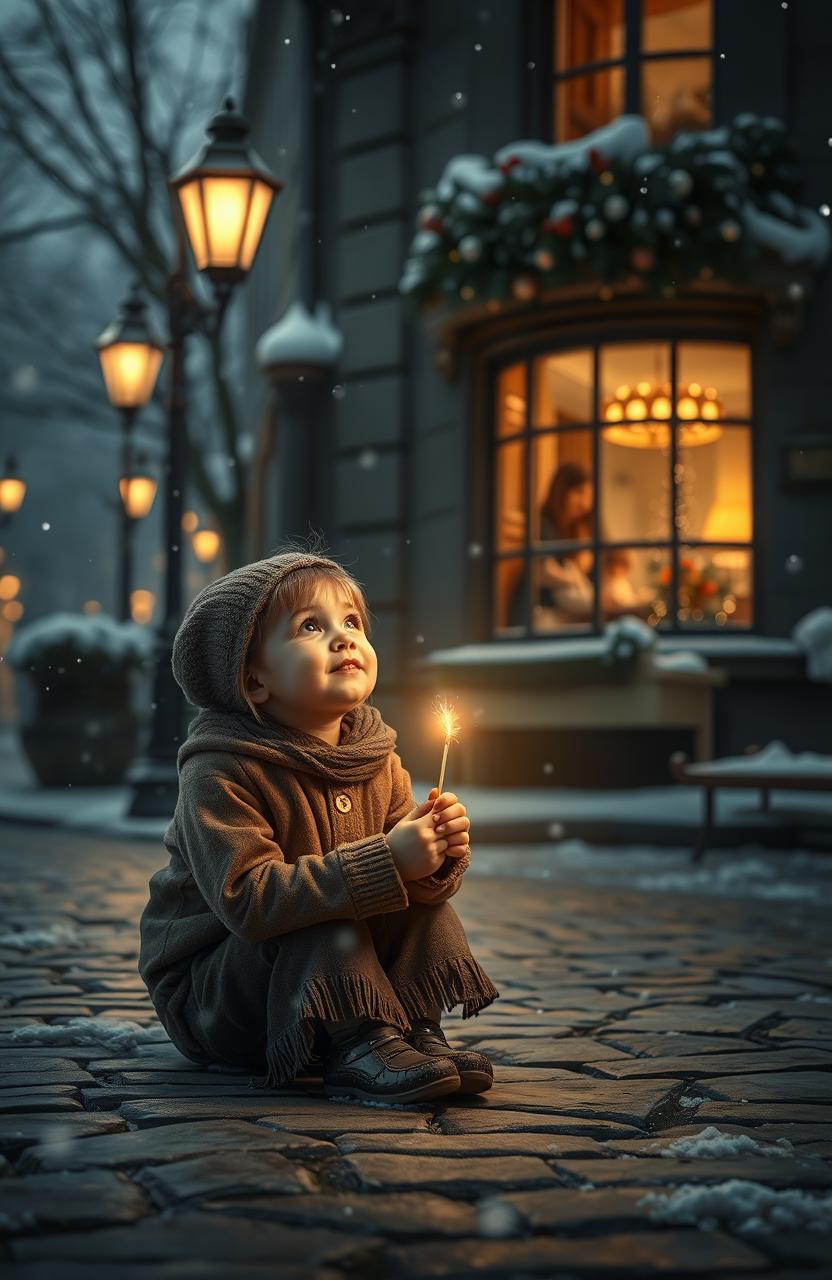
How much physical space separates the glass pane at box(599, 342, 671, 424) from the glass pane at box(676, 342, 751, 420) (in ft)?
0.43

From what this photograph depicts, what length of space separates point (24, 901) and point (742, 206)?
6723 millimetres

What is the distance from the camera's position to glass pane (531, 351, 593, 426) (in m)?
11.5

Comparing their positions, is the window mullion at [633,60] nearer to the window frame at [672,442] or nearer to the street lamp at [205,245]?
the window frame at [672,442]

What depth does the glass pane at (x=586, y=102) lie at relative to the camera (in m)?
11.7

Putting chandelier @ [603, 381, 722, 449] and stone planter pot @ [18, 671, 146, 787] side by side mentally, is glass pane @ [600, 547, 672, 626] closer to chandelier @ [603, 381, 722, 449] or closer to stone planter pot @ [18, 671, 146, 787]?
chandelier @ [603, 381, 722, 449]

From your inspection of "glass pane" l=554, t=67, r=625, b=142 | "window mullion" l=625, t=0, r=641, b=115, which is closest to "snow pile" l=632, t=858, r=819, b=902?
"window mullion" l=625, t=0, r=641, b=115

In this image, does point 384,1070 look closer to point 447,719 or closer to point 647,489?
point 447,719

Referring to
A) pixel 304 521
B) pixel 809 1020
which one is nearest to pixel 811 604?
pixel 304 521

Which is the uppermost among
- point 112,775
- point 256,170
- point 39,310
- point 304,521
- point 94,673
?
point 39,310

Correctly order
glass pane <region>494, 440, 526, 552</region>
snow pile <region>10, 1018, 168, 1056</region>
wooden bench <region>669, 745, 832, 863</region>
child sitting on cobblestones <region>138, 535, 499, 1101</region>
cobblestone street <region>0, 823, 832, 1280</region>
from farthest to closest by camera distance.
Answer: glass pane <region>494, 440, 526, 552</region> → wooden bench <region>669, 745, 832, 863</region> → snow pile <region>10, 1018, 168, 1056</region> → child sitting on cobblestones <region>138, 535, 499, 1101</region> → cobblestone street <region>0, 823, 832, 1280</region>

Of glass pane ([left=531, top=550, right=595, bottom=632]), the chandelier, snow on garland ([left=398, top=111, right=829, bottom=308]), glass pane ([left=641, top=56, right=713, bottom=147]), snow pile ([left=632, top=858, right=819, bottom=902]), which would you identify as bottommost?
snow pile ([left=632, top=858, right=819, bottom=902])

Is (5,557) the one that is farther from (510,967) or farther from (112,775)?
(510,967)

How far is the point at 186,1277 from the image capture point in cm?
204

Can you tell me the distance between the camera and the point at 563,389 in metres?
11.7
